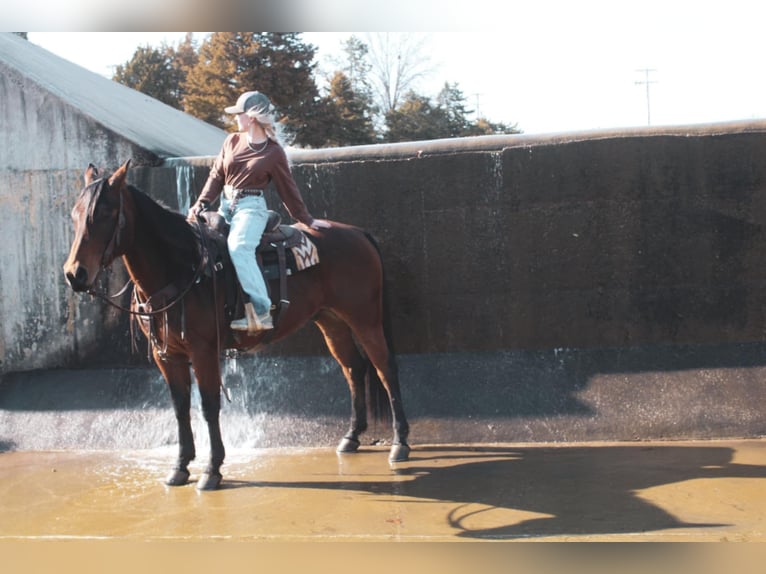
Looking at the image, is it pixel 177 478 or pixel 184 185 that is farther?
pixel 184 185

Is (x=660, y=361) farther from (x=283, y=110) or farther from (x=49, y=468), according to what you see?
(x=283, y=110)

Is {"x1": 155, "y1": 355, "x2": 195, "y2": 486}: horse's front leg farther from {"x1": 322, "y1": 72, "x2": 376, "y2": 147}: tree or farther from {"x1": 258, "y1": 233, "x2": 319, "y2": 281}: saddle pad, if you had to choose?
{"x1": 322, "y1": 72, "x2": 376, "y2": 147}: tree

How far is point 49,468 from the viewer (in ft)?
20.0

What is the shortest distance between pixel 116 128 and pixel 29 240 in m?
1.31

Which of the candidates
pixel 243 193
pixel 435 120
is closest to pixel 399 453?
pixel 243 193

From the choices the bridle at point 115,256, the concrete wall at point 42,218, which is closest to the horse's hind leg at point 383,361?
the bridle at point 115,256

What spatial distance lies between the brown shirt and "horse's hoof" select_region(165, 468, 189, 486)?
195cm

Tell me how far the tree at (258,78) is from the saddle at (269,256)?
26627 millimetres

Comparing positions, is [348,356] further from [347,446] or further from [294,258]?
[294,258]

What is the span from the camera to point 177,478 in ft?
18.0

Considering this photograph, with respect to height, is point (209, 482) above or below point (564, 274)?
below

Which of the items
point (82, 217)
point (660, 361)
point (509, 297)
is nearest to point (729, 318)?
point (660, 361)

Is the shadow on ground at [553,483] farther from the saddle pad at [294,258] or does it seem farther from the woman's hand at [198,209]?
the woman's hand at [198,209]

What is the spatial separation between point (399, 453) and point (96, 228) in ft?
8.96
